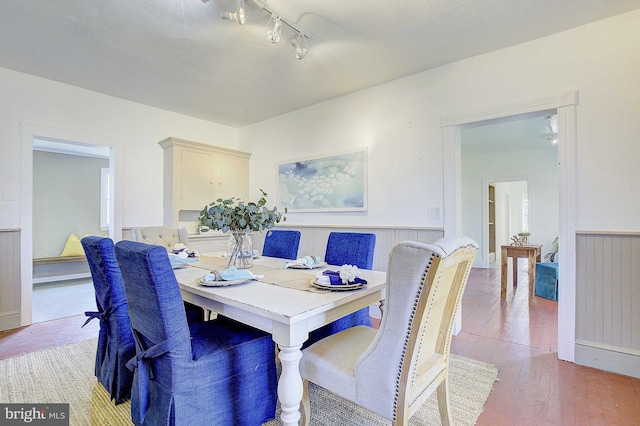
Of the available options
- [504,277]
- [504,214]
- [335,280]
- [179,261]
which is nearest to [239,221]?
[179,261]

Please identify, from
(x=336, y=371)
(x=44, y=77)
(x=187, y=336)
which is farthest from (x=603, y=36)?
(x=44, y=77)

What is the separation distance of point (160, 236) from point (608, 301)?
12.6ft

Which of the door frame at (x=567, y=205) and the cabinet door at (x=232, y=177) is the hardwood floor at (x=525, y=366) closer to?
the door frame at (x=567, y=205)

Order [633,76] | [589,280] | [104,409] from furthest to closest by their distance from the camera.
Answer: [589,280], [633,76], [104,409]

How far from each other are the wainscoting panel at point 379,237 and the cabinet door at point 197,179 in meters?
1.14

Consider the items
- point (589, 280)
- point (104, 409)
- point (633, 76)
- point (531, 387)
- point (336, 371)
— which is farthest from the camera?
point (589, 280)

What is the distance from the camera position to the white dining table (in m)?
1.21

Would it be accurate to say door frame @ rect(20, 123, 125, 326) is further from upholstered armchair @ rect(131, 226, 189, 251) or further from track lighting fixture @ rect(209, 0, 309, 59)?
track lighting fixture @ rect(209, 0, 309, 59)

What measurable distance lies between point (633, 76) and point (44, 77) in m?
5.11

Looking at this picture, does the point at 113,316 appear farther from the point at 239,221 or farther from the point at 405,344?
the point at 405,344

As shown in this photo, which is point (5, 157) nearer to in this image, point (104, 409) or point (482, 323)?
point (104, 409)

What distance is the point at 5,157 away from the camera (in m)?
2.96

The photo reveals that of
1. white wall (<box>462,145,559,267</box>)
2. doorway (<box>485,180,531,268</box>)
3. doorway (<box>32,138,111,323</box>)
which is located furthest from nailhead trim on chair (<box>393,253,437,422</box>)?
doorway (<box>485,180,531,268</box>)

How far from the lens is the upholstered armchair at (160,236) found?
2992 millimetres
